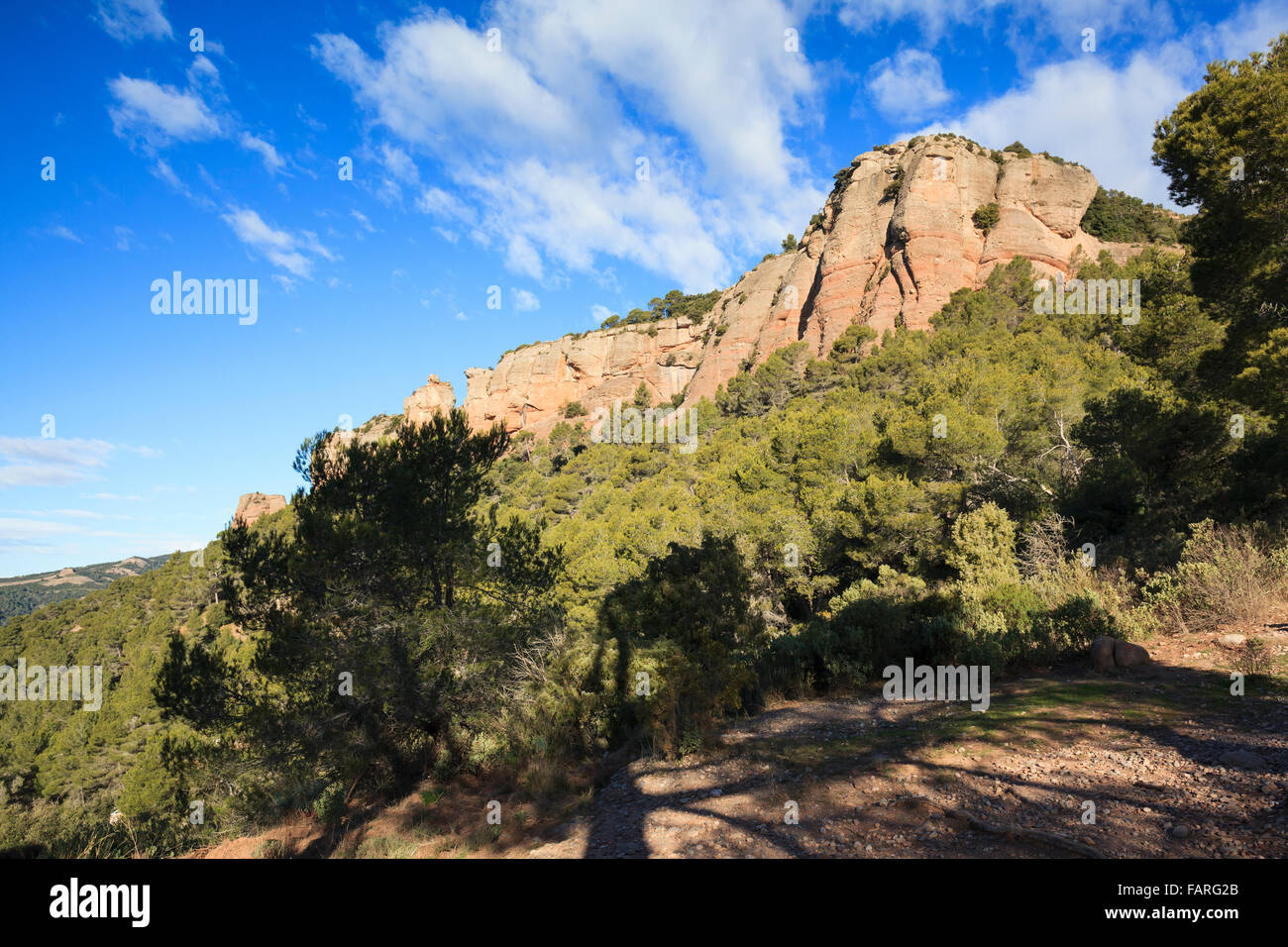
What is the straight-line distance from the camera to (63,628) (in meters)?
55.6

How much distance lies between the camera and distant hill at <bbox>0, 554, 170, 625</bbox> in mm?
136625

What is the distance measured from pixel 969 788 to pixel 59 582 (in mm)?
223037

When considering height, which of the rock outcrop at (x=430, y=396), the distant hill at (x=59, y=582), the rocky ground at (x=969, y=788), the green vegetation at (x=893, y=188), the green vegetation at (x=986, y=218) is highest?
the green vegetation at (x=893, y=188)


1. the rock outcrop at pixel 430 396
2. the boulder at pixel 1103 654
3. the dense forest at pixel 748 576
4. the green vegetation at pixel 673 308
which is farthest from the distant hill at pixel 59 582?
the boulder at pixel 1103 654

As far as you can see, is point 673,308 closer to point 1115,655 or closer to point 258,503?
point 258,503

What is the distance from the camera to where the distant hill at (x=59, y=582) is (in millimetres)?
136625

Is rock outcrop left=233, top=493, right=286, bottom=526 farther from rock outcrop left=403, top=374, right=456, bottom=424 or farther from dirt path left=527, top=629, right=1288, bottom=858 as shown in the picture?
dirt path left=527, top=629, right=1288, bottom=858

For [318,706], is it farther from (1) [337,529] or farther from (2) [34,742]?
(2) [34,742]

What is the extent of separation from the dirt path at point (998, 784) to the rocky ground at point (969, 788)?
0.01m

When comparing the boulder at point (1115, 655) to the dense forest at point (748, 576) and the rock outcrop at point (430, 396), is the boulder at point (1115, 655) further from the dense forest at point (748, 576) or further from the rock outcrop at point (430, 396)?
the rock outcrop at point (430, 396)

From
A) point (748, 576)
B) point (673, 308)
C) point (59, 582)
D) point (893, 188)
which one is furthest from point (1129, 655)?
point (59, 582)

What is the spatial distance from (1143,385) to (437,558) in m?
16.8

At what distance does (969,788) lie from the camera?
4.02 metres
